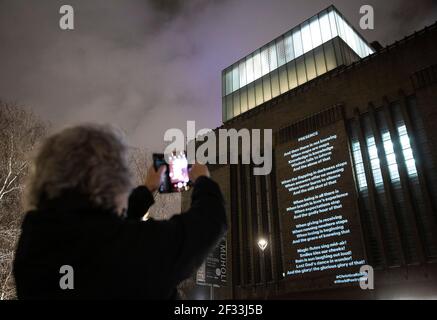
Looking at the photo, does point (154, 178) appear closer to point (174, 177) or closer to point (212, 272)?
point (174, 177)

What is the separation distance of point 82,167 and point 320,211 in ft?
84.2

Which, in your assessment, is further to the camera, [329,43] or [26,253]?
[329,43]

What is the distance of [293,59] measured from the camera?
35094mm

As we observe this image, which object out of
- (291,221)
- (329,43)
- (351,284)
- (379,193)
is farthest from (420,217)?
(329,43)

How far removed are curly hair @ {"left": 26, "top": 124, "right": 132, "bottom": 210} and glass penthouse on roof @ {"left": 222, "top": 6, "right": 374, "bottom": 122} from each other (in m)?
33.1

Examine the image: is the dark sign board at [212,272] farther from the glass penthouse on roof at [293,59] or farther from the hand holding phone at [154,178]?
the hand holding phone at [154,178]

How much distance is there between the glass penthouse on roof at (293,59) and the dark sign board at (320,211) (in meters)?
8.15

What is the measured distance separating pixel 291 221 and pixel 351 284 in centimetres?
666

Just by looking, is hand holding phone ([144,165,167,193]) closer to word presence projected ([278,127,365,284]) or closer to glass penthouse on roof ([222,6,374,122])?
word presence projected ([278,127,365,284])

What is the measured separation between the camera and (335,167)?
84.1ft

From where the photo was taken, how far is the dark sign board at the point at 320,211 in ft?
77.6
